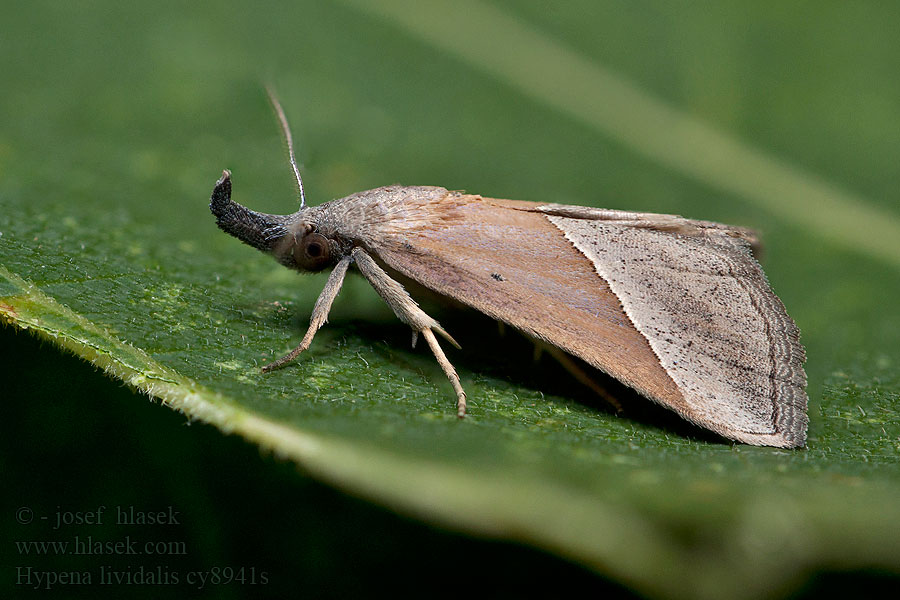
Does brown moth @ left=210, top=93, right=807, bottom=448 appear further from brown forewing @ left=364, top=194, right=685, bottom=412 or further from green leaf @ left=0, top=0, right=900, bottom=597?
green leaf @ left=0, top=0, right=900, bottom=597

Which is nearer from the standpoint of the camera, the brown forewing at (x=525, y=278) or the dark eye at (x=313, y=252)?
the brown forewing at (x=525, y=278)

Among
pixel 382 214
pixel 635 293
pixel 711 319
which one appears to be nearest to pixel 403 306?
pixel 382 214

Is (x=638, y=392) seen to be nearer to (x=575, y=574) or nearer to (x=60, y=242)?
(x=575, y=574)

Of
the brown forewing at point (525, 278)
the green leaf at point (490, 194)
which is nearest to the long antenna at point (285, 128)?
the green leaf at point (490, 194)

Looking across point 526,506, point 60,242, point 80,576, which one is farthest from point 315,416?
point 60,242

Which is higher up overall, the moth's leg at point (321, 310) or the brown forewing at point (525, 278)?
the brown forewing at point (525, 278)

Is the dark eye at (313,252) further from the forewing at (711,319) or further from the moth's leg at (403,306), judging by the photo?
the forewing at (711,319)

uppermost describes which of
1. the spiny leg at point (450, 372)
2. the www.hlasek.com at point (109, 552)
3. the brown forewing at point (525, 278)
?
the brown forewing at point (525, 278)

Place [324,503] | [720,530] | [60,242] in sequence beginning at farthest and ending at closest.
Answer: [60,242], [324,503], [720,530]
